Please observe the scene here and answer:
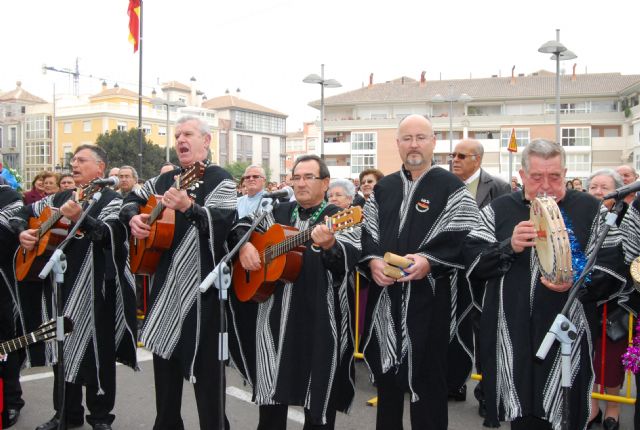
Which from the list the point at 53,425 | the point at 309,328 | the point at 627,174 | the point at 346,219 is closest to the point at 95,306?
the point at 53,425

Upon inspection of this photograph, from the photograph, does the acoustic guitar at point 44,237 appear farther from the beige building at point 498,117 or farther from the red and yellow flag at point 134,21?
the beige building at point 498,117

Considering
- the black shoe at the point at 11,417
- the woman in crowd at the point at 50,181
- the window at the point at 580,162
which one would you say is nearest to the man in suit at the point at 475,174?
the black shoe at the point at 11,417

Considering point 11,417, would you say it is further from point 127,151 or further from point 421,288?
point 127,151

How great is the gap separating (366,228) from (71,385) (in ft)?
9.69

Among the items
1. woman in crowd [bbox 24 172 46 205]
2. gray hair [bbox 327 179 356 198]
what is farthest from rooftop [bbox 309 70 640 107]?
gray hair [bbox 327 179 356 198]

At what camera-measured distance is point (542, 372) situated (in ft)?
11.5

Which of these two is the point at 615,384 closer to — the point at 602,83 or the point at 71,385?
the point at 71,385

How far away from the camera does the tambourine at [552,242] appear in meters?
3.15

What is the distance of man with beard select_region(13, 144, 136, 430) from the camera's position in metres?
5.17

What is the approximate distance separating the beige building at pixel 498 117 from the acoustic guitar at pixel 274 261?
57.1 meters

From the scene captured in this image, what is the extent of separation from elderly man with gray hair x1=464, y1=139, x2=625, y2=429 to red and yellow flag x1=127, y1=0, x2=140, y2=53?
20.2 m

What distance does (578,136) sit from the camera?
61375 millimetres

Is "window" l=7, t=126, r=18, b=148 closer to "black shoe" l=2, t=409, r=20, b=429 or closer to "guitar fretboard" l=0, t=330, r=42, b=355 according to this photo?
"black shoe" l=2, t=409, r=20, b=429

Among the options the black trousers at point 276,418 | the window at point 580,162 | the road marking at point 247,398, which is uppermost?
the window at point 580,162
